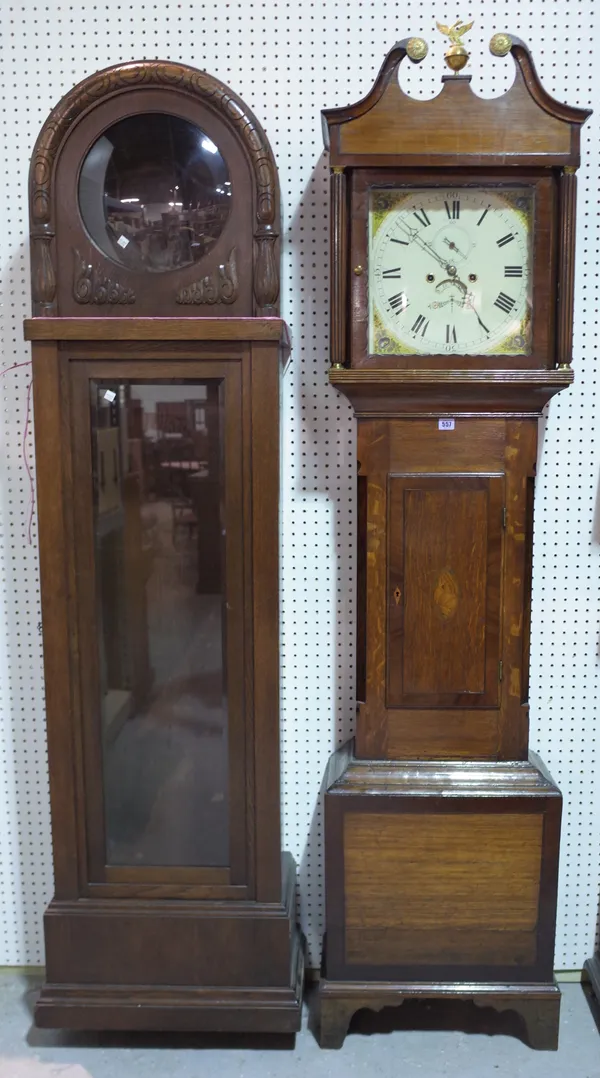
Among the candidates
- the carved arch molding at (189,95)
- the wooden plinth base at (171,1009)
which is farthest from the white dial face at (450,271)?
the wooden plinth base at (171,1009)

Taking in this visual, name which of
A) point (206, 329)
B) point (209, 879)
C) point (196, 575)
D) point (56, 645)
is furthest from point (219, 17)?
point (209, 879)

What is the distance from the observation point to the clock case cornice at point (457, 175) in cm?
180

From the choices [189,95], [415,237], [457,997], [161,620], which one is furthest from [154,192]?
[457,997]

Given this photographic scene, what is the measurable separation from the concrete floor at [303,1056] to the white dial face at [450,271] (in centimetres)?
153

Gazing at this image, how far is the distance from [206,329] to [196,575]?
0.52 meters

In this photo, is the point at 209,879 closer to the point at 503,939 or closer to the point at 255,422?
the point at 503,939

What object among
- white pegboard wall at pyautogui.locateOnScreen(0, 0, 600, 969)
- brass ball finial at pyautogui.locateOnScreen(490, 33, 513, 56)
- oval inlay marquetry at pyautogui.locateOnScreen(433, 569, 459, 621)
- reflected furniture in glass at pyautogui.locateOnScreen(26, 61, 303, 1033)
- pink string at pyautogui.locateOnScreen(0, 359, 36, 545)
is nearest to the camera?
brass ball finial at pyautogui.locateOnScreen(490, 33, 513, 56)

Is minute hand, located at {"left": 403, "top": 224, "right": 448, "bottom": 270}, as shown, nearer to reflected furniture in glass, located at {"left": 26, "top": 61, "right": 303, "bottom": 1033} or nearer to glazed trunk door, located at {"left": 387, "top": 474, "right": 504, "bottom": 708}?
reflected furniture in glass, located at {"left": 26, "top": 61, "right": 303, "bottom": 1033}

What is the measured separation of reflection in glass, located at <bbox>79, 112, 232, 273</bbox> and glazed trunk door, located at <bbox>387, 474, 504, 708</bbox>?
0.66m

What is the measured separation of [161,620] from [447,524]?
65 centimetres

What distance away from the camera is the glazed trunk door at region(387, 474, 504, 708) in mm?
1949

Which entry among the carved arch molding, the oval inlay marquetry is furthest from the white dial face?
the oval inlay marquetry

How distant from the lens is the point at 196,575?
6.56ft

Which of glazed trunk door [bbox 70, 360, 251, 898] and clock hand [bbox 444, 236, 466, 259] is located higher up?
clock hand [bbox 444, 236, 466, 259]
